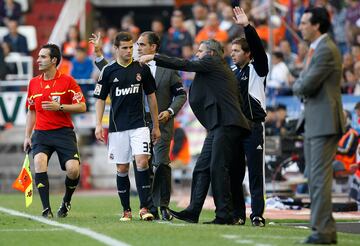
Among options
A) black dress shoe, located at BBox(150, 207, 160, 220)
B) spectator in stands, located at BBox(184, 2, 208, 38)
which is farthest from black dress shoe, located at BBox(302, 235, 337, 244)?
spectator in stands, located at BBox(184, 2, 208, 38)

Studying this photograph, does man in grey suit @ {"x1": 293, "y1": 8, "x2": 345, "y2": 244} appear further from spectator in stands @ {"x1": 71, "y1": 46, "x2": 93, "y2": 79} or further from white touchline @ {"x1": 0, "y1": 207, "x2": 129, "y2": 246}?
spectator in stands @ {"x1": 71, "y1": 46, "x2": 93, "y2": 79}

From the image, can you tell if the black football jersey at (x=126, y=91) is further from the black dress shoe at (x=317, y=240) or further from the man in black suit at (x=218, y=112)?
A: the black dress shoe at (x=317, y=240)

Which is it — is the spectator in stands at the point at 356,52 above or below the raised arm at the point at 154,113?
above

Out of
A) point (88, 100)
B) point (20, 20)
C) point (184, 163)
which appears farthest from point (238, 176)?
point (20, 20)

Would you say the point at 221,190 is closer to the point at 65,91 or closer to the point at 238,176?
the point at 238,176

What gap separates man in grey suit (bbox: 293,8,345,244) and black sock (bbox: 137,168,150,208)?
10.7ft

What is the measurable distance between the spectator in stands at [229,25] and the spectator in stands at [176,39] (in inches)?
33.2

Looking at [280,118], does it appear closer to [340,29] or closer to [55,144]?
[340,29]

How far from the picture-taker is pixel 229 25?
84.0 ft

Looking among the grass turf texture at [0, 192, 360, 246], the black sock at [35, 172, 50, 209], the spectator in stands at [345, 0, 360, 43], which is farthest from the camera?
the spectator in stands at [345, 0, 360, 43]

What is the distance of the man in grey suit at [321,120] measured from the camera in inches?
415

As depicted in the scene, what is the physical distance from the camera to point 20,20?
3025 centimetres

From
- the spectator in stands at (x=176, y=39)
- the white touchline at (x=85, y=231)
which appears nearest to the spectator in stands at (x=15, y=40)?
the spectator in stands at (x=176, y=39)

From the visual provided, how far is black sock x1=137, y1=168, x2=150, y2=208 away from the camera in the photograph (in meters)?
13.6
